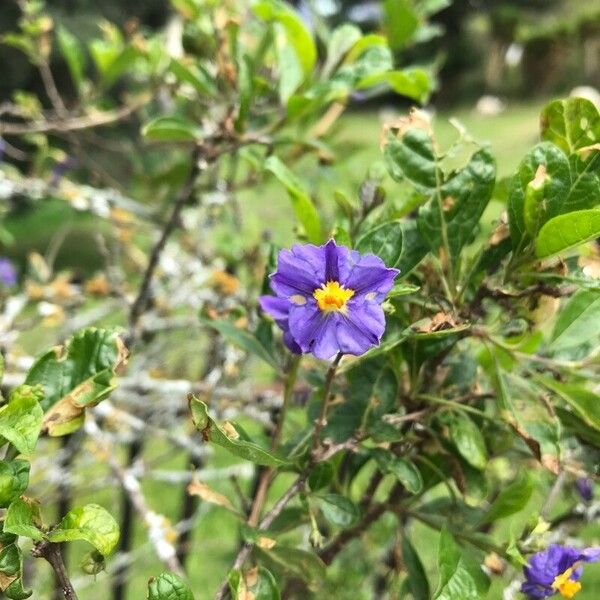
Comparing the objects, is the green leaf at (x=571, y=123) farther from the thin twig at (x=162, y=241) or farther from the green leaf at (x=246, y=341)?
the thin twig at (x=162, y=241)

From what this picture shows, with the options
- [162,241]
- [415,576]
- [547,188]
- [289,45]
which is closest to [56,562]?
[415,576]

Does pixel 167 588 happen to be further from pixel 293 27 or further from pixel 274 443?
pixel 293 27

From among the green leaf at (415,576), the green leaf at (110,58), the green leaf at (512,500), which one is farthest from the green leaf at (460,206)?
the green leaf at (110,58)

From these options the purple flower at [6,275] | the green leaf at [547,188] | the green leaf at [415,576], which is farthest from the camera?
the purple flower at [6,275]

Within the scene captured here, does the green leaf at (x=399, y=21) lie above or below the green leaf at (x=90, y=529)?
above

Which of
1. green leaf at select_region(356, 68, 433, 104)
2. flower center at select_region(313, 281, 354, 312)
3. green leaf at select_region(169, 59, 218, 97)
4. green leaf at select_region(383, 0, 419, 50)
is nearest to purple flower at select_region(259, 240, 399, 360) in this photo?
flower center at select_region(313, 281, 354, 312)

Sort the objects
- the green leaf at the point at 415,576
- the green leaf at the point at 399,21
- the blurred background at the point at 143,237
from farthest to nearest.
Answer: the blurred background at the point at 143,237 → the green leaf at the point at 399,21 → the green leaf at the point at 415,576
